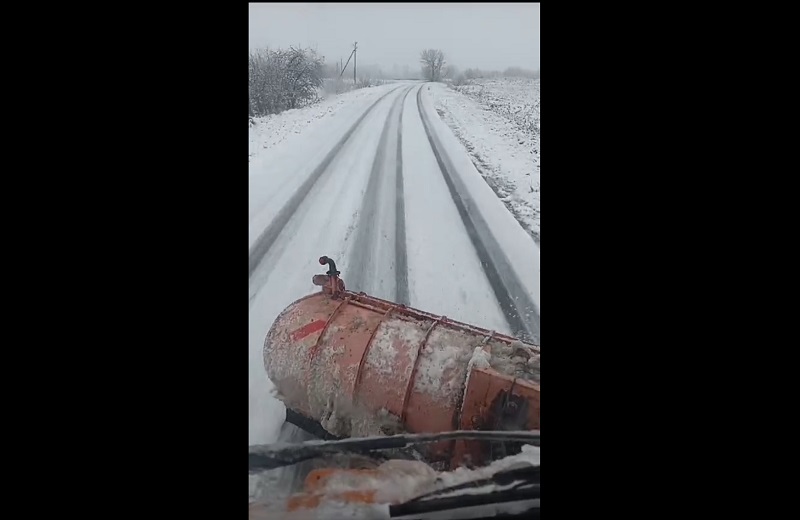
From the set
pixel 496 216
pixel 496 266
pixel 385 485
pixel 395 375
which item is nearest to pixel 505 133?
pixel 496 216

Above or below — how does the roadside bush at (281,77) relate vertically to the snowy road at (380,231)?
above

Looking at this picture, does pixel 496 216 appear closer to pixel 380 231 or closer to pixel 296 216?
pixel 380 231

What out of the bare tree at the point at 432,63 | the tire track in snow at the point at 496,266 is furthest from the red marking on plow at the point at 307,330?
the bare tree at the point at 432,63

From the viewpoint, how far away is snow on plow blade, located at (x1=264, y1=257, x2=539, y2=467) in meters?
1.75

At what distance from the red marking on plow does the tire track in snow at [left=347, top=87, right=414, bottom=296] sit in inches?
7.1

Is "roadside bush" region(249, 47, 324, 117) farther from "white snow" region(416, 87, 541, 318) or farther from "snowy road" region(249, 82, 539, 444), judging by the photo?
"white snow" region(416, 87, 541, 318)

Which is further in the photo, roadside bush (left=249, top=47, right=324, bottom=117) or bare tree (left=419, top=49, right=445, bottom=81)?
bare tree (left=419, top=49, right=445, bottom=81)

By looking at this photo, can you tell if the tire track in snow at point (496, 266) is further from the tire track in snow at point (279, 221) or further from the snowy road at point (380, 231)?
the tire track in snow at point (279, 221)

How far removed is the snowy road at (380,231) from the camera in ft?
6.20

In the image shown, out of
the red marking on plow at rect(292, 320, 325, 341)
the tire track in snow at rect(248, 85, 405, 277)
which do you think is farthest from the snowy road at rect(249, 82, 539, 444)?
the red marking on plow at rect(292, 320, 325, 341)
